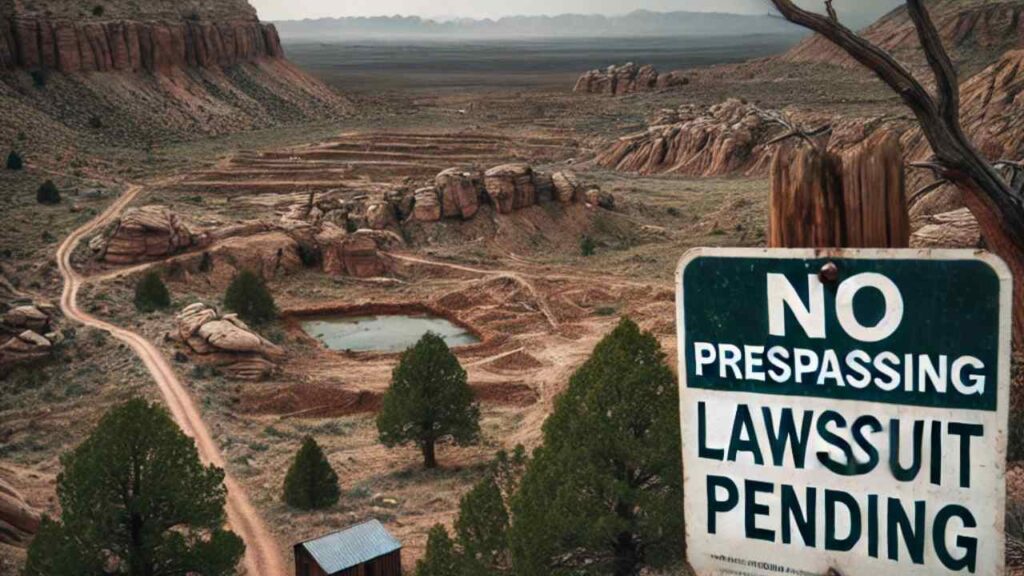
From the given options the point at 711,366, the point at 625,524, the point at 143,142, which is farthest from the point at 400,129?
the point at 711,366

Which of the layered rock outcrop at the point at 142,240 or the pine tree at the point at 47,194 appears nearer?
the layered rock outcrop at the point at 142,240

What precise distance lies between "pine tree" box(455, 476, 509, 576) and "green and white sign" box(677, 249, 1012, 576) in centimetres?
951

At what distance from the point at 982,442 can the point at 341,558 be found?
42.2ft

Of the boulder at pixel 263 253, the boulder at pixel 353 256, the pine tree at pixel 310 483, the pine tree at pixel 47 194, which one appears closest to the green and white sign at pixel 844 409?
the pine tree at pixel 310 483

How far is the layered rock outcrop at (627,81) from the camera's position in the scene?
398 feet

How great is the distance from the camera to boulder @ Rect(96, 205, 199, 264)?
36.4m

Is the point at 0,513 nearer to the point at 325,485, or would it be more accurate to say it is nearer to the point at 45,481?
the point at 45,481

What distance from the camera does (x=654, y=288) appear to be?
1337 inches

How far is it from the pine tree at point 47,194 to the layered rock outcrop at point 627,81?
85.1 metres

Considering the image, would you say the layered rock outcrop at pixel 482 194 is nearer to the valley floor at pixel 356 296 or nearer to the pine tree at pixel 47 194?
the valley floor at pixel 356 296

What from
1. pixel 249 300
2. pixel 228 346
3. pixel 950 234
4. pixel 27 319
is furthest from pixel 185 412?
pixel 950 234

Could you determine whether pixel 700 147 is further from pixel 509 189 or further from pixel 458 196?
pixel 458 196

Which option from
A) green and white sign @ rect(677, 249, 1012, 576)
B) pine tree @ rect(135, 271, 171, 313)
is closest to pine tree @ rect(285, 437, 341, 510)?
green and white sign @ rect(677, 249, 1012, 576)

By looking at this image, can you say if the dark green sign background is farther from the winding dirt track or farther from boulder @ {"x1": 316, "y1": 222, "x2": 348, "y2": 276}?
boulder @ {"x1": 316, "y1": 222, "x2": 348, "y2": 276}
